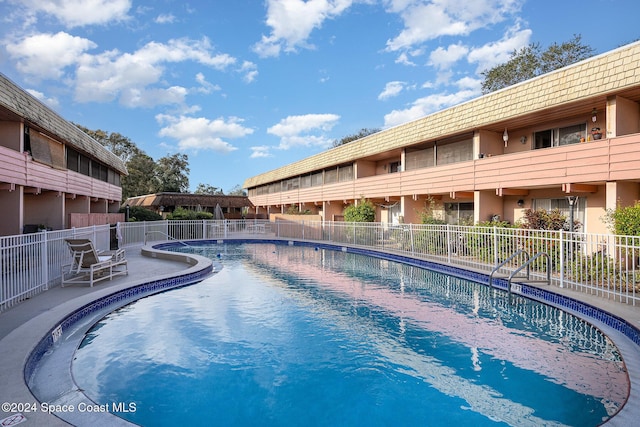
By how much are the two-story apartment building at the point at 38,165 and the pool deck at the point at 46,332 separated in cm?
673

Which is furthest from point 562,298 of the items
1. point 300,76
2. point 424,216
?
point 300,76

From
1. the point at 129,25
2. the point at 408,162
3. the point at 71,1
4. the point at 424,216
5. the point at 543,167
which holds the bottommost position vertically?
the point at 424,216

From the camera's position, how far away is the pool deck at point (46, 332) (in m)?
2.98

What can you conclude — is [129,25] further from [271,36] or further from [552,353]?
[552,353]

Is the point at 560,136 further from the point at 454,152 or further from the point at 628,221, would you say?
the point at 628,221

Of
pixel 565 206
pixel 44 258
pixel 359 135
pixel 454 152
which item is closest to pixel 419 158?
pixel 454 152

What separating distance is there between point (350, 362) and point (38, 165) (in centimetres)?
1523

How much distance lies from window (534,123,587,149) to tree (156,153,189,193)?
43878 millimetres

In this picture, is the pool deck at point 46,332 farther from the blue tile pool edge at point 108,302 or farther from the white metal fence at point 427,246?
the white metal fence at point 427,246

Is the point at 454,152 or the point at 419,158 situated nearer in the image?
the point at 454,152

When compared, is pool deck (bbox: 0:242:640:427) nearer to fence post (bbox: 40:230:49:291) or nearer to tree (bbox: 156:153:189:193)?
fence post (bbox: 40:230:49:291)

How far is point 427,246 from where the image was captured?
13.4m

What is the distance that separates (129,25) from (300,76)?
584 inches

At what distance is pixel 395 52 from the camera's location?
23.8 m
